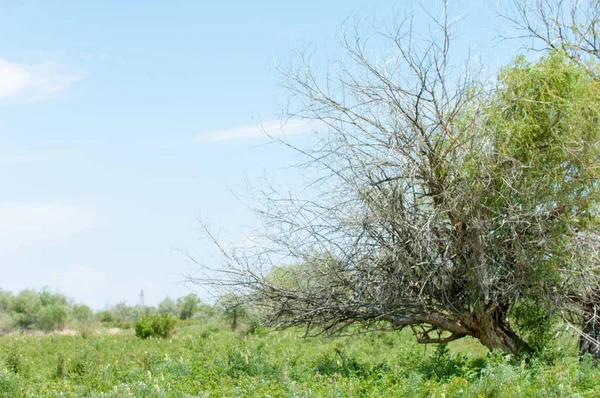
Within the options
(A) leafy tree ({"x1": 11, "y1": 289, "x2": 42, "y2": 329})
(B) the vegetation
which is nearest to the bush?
(B) the vegetation

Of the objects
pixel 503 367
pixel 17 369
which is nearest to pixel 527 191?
pixel 503 367

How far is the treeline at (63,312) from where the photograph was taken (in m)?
39.0

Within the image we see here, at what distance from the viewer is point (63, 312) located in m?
39.0

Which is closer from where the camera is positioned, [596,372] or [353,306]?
[596,372]

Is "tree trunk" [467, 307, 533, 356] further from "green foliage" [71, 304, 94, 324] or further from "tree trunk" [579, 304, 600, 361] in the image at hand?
"green foliage" [71, 304, 94, 324]

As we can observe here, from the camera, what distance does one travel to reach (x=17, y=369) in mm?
15344

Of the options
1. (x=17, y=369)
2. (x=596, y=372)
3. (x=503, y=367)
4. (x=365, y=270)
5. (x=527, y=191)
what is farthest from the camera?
(x=17, y=369)

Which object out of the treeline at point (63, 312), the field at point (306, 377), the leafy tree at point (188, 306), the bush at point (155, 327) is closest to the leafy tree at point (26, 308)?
the treeline at point (63, 312)

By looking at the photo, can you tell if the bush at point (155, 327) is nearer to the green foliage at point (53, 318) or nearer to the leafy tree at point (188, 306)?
the green foliage at point (53, 318)

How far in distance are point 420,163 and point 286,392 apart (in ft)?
13.7

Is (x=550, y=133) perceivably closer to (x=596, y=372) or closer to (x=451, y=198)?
(x=451, y=198)

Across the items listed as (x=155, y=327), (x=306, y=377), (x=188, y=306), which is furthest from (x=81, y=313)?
(x=306, y=377)

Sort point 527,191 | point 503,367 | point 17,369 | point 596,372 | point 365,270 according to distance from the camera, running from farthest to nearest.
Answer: point 17,369 < point 365,270 < point 527,191 < point 596,372 < point 503,367

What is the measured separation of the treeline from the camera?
3903 cm
